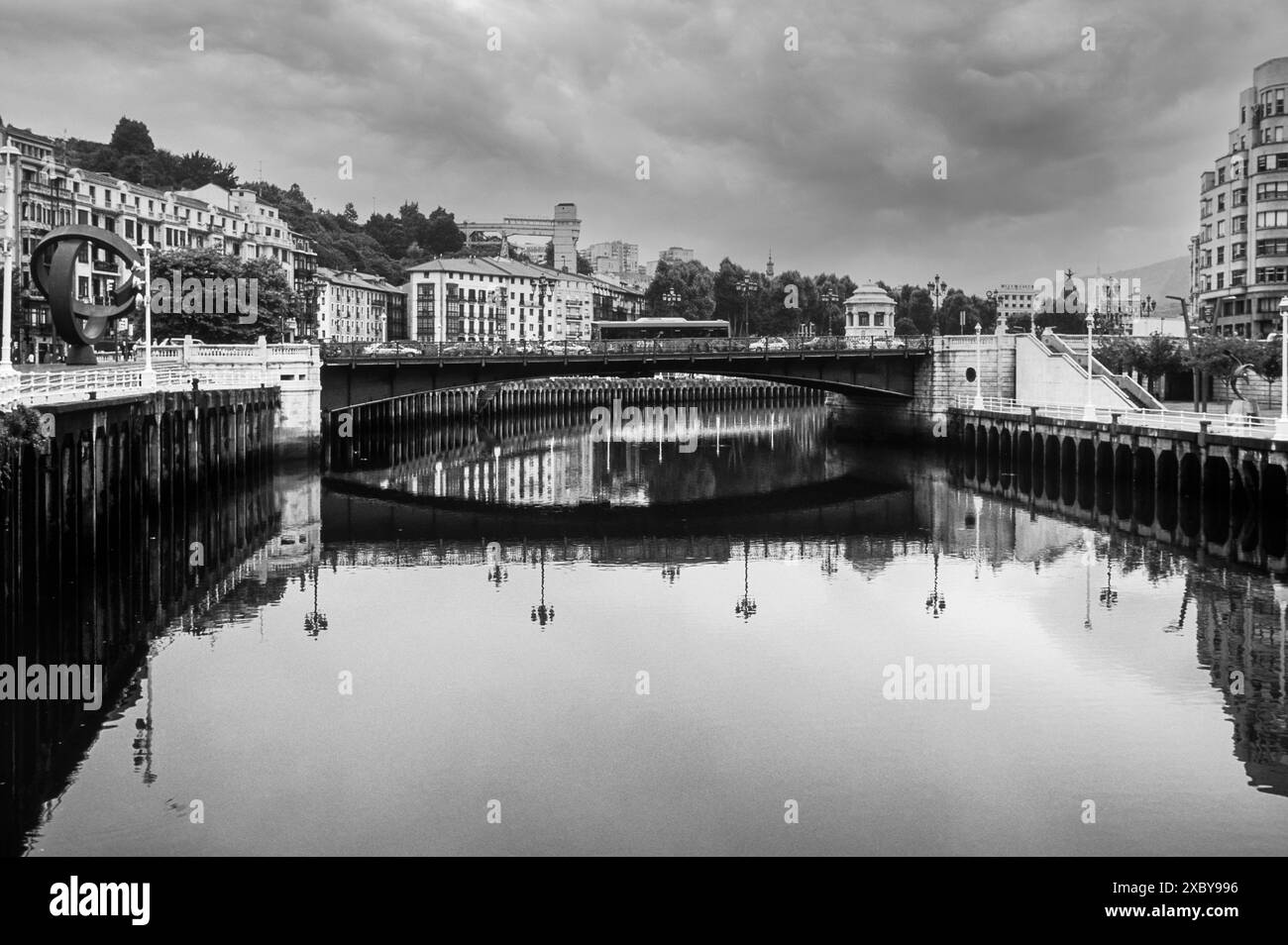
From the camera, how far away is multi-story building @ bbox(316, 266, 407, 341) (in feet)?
543

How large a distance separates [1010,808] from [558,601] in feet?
62.8

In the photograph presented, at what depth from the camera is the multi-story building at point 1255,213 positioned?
103688 mm

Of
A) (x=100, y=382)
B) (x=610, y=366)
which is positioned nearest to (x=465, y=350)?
(x=610, y=366)

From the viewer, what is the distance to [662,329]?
12444 centimetres

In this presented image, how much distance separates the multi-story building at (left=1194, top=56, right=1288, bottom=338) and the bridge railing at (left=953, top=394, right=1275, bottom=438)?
34.7 m

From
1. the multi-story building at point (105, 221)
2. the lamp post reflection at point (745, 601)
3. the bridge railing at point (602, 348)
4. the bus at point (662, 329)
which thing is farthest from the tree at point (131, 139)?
the lamp post reflection at point (745, 601)

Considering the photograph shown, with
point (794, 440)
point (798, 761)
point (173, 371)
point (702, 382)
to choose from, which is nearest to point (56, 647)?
point (798, 761)

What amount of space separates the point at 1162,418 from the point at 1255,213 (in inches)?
2279

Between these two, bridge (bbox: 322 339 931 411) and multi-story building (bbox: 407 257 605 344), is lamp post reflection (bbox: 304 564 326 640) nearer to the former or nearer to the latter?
bridge (bbox: 322 339 931 411)

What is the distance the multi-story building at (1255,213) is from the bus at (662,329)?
148ft

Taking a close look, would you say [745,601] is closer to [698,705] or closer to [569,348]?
[698,705]

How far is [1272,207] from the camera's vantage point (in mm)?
103938

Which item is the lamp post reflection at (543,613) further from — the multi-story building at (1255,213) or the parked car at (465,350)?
the multi-story building at (1255,213)

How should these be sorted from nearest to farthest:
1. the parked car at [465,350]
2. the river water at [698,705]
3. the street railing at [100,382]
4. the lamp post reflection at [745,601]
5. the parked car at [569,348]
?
the river water at [698,705]
the lamp post reflection at [745,601]
the street railing at [100,382]
the parked car at [465,350]
the parked car at [569,348]
